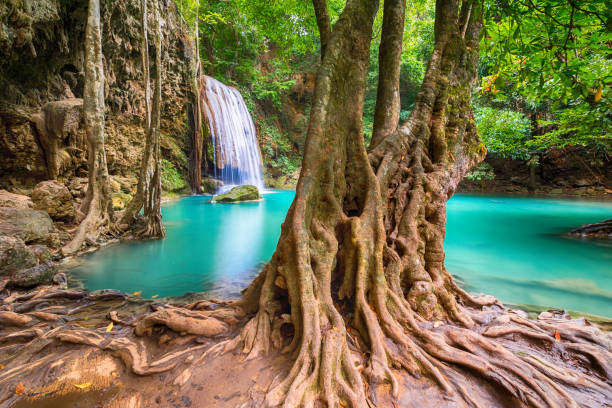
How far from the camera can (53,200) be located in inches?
238

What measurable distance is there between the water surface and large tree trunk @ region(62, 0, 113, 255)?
Answer: 611 mm

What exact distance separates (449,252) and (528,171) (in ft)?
60.6

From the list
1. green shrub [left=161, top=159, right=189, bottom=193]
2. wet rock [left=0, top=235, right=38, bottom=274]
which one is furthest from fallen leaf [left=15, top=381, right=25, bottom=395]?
green shrub [left=161, top=159, right=189, bottom=193]

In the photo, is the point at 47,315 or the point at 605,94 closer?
the point at 47,315

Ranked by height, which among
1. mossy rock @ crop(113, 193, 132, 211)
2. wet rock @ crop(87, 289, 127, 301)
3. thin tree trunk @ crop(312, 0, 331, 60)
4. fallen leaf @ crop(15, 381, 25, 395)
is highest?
thin tree trunk @ crop(312, 0, 331, 60)

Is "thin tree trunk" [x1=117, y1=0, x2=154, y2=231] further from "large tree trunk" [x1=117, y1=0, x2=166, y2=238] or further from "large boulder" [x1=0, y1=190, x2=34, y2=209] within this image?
"large boulder" [x1=0, y1=190, x2=34, y2=209]

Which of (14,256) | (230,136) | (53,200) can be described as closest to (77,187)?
(53,200)

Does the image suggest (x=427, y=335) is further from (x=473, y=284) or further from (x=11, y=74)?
(x=11, y=74)

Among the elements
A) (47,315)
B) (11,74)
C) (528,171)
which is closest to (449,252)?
(47,315)

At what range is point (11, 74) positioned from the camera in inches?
271

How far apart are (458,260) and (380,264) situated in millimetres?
4939

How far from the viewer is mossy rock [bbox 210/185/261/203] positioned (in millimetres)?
14992

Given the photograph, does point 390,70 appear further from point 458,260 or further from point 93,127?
point 93,127

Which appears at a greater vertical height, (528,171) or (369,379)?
(528,171)
